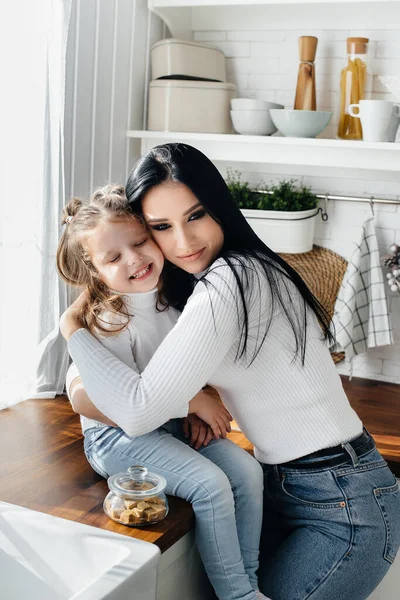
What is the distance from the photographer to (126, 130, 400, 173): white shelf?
215 cm

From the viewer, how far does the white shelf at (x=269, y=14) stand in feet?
7.22

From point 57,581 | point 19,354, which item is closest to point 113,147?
point 19,354

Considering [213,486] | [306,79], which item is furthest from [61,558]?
[306,79]

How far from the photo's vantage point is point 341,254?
97.3 inches

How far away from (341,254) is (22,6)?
1.22m

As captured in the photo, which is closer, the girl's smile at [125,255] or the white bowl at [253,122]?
the girl's smile at [125,255]

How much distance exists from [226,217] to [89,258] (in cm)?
29

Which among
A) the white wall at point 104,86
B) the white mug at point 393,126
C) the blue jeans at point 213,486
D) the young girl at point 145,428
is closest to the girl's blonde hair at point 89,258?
the young girl at point 145,428

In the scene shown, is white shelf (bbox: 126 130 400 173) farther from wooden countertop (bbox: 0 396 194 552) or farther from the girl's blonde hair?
wooden countertop (bbox: 0 396 194 552)

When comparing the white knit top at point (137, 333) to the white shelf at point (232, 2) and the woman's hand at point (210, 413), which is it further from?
the white shelf at point (232, 2)

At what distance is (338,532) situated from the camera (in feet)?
4.81

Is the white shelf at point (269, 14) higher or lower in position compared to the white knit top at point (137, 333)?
higher

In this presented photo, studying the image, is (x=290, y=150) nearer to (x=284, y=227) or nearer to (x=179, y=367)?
(x=284, y=227)

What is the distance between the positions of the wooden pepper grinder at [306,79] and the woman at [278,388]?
3.00ft
